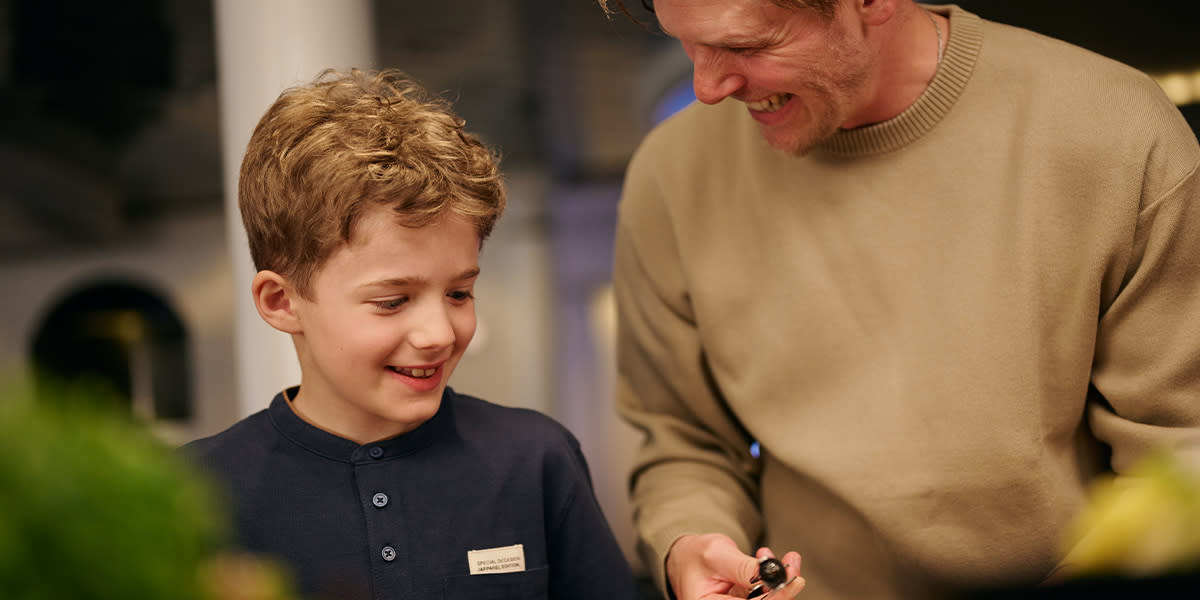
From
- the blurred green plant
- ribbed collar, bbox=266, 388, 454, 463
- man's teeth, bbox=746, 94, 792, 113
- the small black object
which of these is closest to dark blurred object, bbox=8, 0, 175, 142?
ribbed collar, bbox=266, 388, 454, 463

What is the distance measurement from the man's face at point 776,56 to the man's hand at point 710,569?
577mm

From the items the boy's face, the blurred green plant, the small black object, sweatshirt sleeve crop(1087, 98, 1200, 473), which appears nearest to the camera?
the blurred green plant

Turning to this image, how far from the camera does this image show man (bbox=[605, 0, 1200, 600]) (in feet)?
4.00

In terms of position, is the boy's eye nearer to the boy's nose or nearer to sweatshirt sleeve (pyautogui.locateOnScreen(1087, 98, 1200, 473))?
the boy's nose

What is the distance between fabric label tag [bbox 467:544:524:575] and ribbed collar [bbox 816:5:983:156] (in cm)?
74

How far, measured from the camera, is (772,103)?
1321 mm

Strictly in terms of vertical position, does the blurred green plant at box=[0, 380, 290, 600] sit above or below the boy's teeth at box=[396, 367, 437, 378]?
above

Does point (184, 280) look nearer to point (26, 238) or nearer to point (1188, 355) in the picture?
point (26, 238)

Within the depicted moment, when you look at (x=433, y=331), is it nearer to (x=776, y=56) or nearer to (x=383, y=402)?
(x=383, y=402)

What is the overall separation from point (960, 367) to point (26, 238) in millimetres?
8859

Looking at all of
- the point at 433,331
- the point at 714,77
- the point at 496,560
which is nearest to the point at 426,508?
the point at 496,560

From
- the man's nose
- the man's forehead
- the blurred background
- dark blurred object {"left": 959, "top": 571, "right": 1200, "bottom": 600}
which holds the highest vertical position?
the man's forehead

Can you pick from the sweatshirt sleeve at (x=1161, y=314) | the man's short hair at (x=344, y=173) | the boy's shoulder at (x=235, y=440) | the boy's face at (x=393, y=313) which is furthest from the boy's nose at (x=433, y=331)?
the sweatshirt sleeve at (x=1161, y=314)

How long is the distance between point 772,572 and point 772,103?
65 cm
